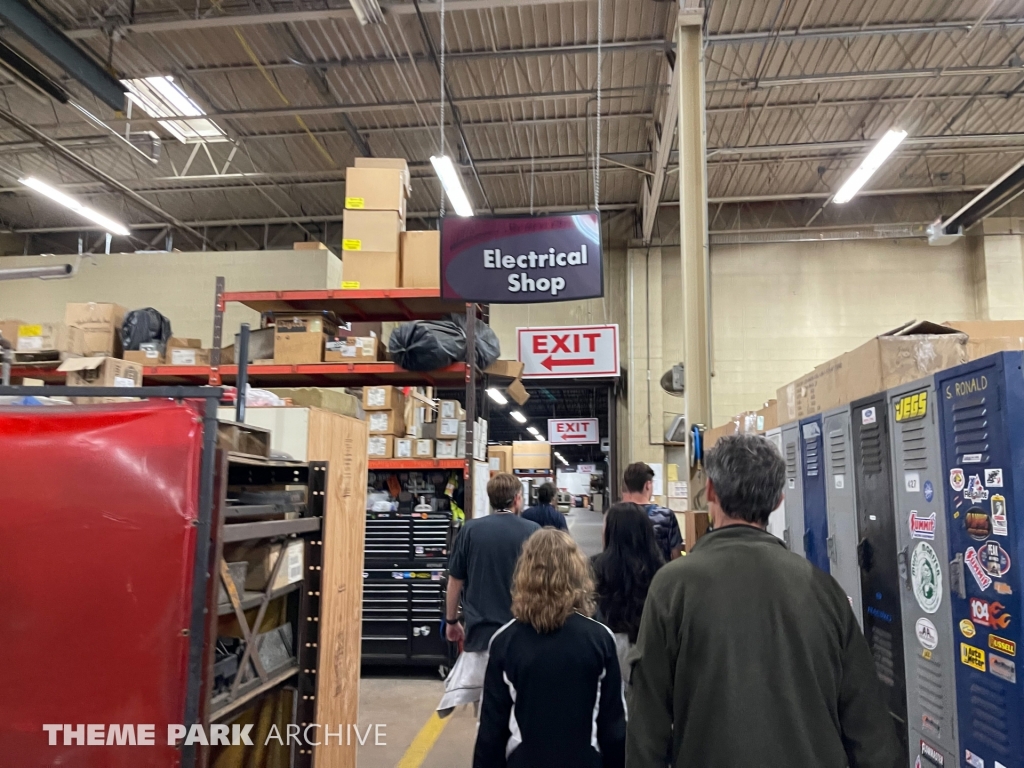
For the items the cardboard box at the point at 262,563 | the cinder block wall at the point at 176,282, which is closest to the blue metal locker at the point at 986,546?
the cardboard box at the point at 262,563

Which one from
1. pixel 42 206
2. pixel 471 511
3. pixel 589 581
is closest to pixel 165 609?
pixel 589 581

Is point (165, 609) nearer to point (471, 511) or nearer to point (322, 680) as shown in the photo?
→ point (322, 680)

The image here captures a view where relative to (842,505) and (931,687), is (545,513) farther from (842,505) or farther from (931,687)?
(931,687)

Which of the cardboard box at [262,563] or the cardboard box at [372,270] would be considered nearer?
the cardboard box at [262,563]

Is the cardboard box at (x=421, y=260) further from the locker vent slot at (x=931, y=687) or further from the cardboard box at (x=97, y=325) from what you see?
the locker vent slot at (x=931, y=687)

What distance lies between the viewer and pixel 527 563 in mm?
2432

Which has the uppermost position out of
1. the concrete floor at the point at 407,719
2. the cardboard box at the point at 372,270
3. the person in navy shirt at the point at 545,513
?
the cardboard box at the point at 372,270

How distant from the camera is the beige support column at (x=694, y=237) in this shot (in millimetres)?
5410

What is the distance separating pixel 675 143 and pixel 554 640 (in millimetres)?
9005

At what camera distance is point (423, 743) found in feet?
15.2

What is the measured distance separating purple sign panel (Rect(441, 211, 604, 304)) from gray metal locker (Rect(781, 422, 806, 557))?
1455mm

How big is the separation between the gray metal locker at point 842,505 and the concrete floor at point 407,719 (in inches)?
104

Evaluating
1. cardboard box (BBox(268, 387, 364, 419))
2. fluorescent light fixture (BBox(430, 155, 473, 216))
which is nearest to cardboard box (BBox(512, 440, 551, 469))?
fluorescent light fixture (BBox(430, 155, 473, 216))

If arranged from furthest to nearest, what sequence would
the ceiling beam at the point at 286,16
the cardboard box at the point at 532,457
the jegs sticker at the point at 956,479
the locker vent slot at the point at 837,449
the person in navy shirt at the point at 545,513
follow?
the cardboard box at the point at 532,457, the ceiling beam at the point at 286,16, the person in navy shirt at the point at 545,513, the locker vent slot at the point at 837,449, the jegs sticker at the point at 956,479
